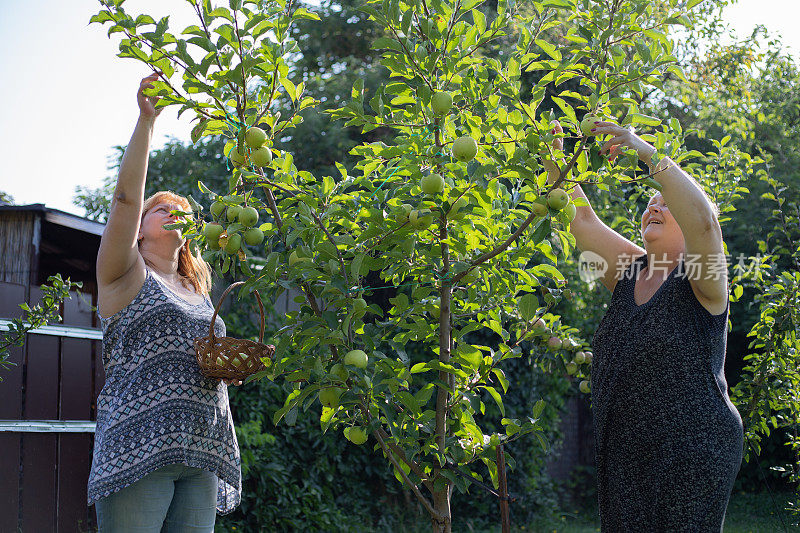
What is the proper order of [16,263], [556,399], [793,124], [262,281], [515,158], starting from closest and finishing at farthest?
1. [515,158]
2. [262,281]
3. [16,263]
4. [556,399]
5. [793,124]

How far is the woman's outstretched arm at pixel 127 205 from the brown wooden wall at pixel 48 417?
75.4 inches

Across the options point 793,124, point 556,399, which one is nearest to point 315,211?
point 556,399

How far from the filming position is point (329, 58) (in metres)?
10.1

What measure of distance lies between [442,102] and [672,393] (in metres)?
0.87

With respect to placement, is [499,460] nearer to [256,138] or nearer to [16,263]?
[256,138]

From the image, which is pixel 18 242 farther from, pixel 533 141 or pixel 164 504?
pixel 533 141

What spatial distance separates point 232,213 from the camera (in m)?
1.57

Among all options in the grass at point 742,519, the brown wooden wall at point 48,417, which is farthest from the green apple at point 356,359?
the grass at point 742,519

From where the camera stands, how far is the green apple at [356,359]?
1411mm

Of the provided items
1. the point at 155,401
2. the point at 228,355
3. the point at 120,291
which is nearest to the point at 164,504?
the point at 155,401

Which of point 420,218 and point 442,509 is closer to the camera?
point 420,218

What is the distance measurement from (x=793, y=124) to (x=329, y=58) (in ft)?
19.4

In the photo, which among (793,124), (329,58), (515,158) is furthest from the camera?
(329,58)

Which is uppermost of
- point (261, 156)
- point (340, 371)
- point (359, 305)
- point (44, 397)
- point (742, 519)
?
point (261, 156)
